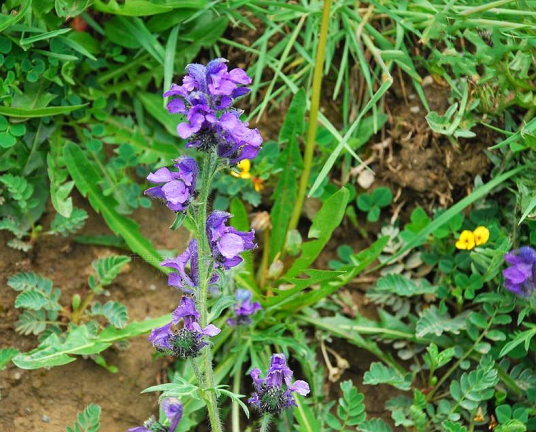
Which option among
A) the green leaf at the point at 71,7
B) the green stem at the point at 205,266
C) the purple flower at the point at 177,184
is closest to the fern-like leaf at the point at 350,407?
the green stem at the point at 205,266

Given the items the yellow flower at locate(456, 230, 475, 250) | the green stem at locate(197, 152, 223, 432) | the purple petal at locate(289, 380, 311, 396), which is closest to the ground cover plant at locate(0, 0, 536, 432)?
the yellow flower at locate(456, 230, 475, 250)

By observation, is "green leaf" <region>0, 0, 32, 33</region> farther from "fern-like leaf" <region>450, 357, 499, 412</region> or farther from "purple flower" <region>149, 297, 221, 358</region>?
"fern-like leaf" <region>450, 357, 499, 412</region>

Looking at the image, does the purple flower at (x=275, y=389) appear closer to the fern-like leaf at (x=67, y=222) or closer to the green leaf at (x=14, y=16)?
the fern-like leaf at (x=67, y=222)

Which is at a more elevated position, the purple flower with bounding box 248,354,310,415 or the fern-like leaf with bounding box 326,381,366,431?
the purple flower with bounding box 248,354,310,415

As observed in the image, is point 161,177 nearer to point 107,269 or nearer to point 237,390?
point 107,269

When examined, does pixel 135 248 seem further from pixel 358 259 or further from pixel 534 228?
pixel 534 228
